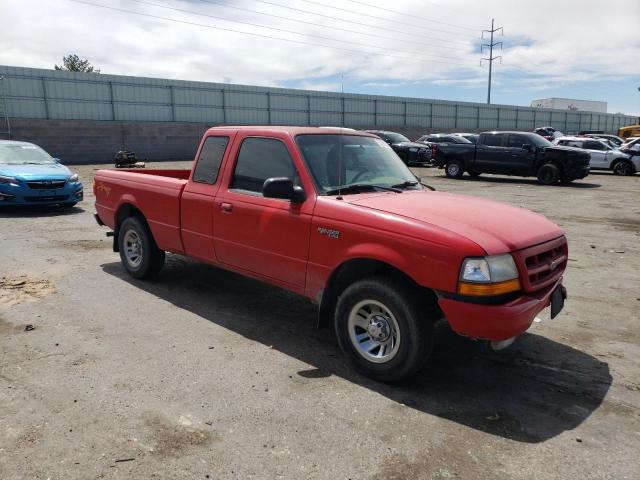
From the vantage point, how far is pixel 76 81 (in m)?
26.2

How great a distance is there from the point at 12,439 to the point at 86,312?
2289 mm

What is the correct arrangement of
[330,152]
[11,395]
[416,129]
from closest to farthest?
[11,395]
[330,152]
[416,129]

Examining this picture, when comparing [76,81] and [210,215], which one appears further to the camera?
[76,81]

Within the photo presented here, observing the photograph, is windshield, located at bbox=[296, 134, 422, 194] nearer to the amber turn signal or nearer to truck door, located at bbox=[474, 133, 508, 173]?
the amber turn signal

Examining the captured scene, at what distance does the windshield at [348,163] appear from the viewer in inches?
174

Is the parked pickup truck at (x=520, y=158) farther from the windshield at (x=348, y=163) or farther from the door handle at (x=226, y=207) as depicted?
the door handle at (x=226, y=207)

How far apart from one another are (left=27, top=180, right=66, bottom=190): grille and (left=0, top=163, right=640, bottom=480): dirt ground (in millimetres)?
5432

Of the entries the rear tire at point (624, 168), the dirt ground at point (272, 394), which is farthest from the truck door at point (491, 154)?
the dirt ground at point (272, 394)

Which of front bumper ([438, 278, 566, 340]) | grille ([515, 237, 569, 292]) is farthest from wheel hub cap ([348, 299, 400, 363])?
grille ([515, 237, 569, 292])

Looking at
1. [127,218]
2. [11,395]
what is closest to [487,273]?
[11,395]

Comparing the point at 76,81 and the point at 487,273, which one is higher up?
the point at 76,81

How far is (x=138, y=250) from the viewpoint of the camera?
247 inches

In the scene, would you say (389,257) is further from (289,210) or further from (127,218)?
(127,218)

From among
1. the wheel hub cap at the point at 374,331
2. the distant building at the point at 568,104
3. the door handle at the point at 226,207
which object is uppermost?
the distant building at the point at 568,104
